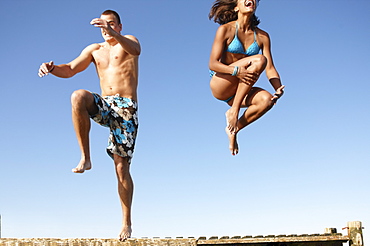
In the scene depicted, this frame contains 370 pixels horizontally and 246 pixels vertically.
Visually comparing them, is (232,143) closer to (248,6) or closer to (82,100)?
(248,6)

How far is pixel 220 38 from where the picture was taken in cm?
583

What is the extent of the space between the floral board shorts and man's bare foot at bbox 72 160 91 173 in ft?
1.54

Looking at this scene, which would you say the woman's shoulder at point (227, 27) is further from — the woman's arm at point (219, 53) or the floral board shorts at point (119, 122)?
the floral board shorts at point (119, 122)

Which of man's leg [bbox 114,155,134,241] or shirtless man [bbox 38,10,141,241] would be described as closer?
shirtless man [bbox 38,10,141,241]

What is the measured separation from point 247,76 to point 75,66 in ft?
7.17

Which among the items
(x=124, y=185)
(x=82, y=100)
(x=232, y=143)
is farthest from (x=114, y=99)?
(x=232, y=143)

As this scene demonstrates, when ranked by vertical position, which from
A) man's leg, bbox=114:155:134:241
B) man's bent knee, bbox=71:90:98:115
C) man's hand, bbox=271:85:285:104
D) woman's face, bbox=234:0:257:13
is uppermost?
woman's face, bbox=234:0:257:13

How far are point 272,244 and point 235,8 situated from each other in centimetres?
296

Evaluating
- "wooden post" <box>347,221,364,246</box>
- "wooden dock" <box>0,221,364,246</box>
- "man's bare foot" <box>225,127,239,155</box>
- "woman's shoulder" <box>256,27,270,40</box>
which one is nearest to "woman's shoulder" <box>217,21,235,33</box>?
"woman's shoulder" <box>256,27,270,40</box>

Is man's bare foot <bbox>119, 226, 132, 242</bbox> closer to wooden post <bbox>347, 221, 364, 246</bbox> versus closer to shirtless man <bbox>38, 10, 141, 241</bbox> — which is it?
shirtless man <bbox>38, 10, 141, 241</bbox>

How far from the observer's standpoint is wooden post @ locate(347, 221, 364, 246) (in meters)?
6.68

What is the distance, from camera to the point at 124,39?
18.6ft

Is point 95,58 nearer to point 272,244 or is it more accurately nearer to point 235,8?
point 235,8

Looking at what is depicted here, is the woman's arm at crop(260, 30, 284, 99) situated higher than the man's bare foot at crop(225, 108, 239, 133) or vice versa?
the woman's arm at crop(260, 30, 284, 99)
